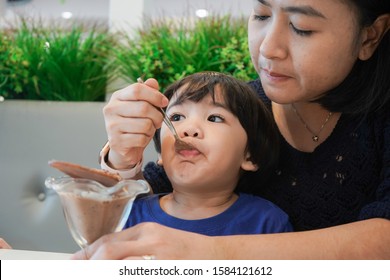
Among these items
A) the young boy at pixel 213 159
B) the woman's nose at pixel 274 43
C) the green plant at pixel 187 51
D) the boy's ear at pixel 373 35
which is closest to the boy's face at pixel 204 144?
the young boy at pixel 213 159

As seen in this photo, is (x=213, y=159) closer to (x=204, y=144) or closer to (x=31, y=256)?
(x=204, y=144)

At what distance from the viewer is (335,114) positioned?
1.14 metres

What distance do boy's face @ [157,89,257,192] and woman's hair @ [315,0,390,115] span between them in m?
0.19

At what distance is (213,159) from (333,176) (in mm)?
259

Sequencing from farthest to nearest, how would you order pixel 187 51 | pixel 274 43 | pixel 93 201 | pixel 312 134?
1. pixel 187 51
2. pixel 312 134
3. pixel 274 43
4. pixel 93 201

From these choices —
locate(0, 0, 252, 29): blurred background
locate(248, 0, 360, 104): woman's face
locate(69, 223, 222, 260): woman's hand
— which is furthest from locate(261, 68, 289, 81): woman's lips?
locate(0, 0, 252, 29): blurred background

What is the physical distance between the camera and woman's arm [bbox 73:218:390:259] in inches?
27.5

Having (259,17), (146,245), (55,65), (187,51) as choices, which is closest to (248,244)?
(146,245)

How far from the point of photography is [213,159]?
984mm

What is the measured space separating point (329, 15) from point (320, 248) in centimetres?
36

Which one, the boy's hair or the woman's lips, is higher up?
the woman's lips

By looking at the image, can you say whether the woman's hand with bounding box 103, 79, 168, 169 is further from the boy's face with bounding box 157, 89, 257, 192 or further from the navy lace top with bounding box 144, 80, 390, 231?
the navy lace top with bounding box 144, 80, 390, 231

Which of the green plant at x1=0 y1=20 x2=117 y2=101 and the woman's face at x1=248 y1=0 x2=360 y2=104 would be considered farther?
the green plant at x1=0 y1=20 x2=117 y2=101
